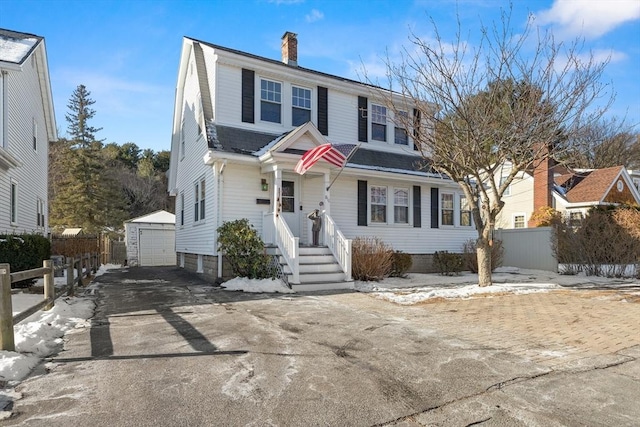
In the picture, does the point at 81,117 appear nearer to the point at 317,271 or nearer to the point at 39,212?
the point at 39,212

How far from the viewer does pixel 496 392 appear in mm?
3703

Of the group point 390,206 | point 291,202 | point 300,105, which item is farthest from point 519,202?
point 291,202

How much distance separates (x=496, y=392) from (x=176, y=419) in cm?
271

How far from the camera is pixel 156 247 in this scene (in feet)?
74.3

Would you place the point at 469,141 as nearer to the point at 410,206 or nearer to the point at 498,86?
the point at 498,86

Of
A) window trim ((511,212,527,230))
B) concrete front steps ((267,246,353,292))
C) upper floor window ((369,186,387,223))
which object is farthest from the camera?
window trim ((511,212,527,230))

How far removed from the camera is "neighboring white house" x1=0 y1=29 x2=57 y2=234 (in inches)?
459

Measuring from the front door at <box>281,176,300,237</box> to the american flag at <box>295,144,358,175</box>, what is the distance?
1376 millimetres

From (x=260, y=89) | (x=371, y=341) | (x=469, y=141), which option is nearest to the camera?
(x=371, y=341)

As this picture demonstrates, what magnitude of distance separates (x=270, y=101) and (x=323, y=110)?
74.5 inches

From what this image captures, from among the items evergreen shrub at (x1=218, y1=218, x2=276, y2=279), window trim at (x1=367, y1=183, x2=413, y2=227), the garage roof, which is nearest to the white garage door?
the garage roof

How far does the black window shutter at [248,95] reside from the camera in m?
12.8

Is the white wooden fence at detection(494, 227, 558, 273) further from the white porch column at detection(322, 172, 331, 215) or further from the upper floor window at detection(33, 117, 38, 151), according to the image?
the upper floor window at detection(33, 117, 38, 151)

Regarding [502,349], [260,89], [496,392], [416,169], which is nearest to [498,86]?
[416,169]
